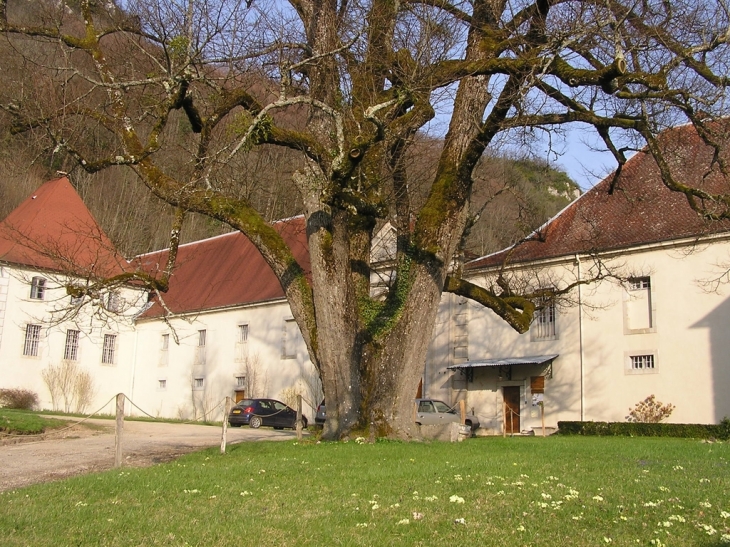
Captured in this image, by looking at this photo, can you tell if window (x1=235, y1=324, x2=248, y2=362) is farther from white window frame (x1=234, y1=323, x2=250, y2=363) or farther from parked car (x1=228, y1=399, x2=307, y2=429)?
parked car (x1=228, y1=399, x2=307, y2=429)

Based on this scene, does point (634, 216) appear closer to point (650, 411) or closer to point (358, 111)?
point (650, 411)

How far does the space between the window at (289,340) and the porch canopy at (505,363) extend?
7833mm

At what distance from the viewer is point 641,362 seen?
2678cm

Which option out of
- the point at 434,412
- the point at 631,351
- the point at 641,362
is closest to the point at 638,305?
the point at 631,351

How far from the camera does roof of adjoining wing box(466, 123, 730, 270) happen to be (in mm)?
25391

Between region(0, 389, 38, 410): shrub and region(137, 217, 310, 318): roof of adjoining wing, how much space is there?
293 inches

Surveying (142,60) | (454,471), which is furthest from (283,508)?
(142,60)

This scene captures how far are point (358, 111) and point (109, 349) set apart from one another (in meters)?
33.7

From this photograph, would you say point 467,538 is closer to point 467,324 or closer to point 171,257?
point 171,257

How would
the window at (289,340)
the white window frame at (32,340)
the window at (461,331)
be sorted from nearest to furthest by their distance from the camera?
1. the window at (461,331)
2. the window at (289,340)
3. the white window frame at (32,340)

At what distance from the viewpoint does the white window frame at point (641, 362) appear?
26375mm

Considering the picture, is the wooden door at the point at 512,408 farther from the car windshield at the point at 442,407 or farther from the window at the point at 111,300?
the window at the point at 111,300

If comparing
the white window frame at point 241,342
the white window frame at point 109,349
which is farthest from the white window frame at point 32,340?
the white window frame at point 241,342

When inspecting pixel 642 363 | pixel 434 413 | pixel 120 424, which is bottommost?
pixel 120 424
